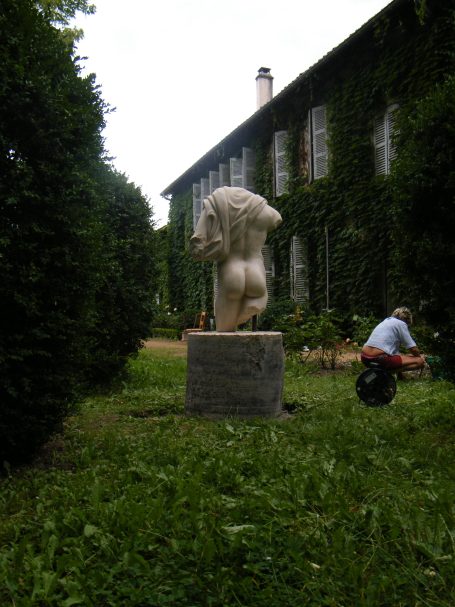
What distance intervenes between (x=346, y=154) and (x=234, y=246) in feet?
30.4

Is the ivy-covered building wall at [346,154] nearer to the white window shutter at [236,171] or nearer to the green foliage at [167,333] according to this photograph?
the white window shutter at [236,171]

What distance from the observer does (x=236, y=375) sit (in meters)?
5.48

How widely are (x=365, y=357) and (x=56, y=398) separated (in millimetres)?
4331

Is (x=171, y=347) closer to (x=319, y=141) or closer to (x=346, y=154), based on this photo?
(x=319, y=141)

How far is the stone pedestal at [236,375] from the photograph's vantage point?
5473 millimetres

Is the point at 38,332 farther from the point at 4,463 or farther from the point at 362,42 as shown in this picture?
the point at 362,42

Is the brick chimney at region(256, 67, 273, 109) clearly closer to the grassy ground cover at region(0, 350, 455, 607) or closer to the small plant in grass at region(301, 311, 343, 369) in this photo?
the small plant in grass at region(301, 311, 343, 369)

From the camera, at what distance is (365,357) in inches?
282

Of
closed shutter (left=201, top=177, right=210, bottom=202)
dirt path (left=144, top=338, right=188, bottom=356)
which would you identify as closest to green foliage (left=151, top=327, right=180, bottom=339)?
dirt path (left=144, top=338, right=188, bottom=356)

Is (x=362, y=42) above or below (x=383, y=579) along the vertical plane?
above

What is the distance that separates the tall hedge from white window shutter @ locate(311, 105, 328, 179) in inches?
480

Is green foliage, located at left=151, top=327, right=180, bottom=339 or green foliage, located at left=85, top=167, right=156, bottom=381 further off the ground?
green foliage, located at left=85, top=167, right=156, bottom=381

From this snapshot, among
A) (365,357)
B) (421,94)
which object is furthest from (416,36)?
(365,357)

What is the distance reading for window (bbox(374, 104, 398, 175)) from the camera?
1319cm
